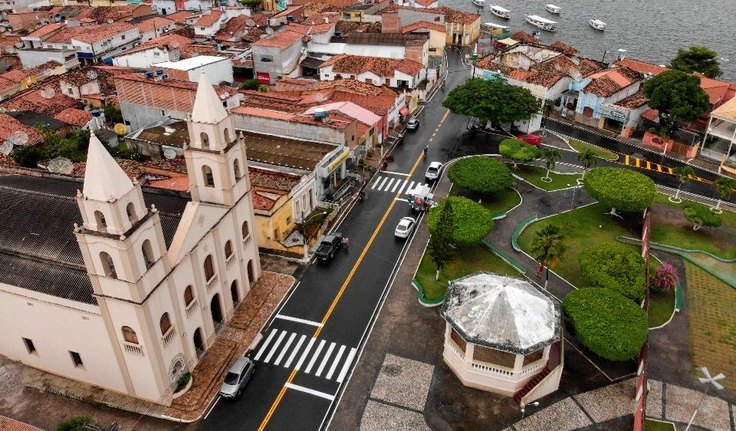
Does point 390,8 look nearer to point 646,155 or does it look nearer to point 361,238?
point 646,155

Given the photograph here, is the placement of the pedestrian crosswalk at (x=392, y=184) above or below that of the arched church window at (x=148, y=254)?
below

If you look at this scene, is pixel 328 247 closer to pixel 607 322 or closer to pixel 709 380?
pixel 607 322

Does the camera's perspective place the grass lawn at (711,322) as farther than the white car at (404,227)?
No

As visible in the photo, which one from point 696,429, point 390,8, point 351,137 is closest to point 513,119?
point 351,137

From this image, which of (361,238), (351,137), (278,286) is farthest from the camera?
(351,137)

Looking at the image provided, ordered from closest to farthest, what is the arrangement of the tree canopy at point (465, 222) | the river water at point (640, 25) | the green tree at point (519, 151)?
the tree canopy at point (465, 222) → the green tree at point (519, 151) → the river water at point (640, 25)

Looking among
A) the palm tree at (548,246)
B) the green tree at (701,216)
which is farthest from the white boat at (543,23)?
the palm tree at (548,246)

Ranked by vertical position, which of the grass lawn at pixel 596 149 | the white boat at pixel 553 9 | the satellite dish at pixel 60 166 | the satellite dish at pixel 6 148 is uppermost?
the satellite dish at pixel 60 166

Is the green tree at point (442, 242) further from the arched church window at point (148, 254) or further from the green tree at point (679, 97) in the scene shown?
the green tree at point (679, 97)

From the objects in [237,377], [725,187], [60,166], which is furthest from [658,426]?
[60,166]
